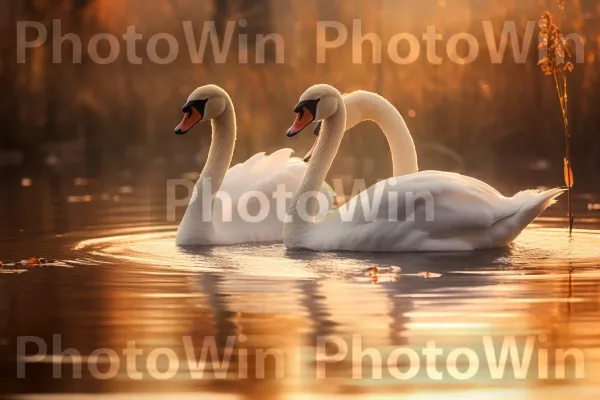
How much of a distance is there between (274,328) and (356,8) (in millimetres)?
19672

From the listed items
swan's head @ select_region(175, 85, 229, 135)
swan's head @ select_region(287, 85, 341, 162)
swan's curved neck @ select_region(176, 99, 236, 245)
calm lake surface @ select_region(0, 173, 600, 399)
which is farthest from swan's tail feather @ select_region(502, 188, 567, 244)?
swan's head @ select_region(175, 85, 229, 135)

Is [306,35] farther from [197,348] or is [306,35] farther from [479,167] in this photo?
[197,348]

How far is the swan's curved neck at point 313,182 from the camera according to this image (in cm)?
1152

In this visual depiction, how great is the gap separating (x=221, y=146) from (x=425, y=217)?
2769mm

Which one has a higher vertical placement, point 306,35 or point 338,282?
point 306,35

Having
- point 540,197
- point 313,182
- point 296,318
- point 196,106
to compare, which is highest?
point 196,106

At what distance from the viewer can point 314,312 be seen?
316 inches

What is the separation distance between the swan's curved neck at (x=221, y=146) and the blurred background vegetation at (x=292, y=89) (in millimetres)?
8496

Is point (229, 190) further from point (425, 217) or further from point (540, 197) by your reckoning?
point (540, 197)

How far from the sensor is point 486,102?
950 inches

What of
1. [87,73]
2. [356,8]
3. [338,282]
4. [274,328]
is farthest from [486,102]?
[274,328]

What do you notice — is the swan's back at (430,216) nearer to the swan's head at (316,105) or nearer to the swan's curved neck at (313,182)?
the swan's curved neck at (313,182)

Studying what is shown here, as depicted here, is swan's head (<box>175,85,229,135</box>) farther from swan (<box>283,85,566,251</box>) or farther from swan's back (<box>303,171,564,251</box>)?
swan's back (<box>303,171,564,251</box>)

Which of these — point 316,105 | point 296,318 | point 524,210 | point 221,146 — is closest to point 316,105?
point 316,105
